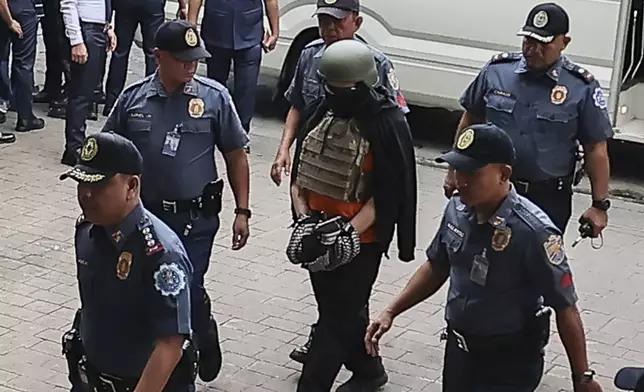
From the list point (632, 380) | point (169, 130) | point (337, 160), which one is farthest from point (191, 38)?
point (632, 380)

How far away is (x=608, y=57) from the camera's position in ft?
31.1

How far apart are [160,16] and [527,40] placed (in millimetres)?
5224

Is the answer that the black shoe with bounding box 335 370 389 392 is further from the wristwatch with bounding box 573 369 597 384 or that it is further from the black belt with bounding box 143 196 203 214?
the wristwatch with bounding box 573 369 597 384

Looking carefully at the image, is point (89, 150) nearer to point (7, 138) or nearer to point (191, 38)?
point (191, 38)

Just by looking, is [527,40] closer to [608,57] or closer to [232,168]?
[232,168]

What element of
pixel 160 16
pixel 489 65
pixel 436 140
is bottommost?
pixel 436 140

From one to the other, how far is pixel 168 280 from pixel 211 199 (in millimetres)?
1784

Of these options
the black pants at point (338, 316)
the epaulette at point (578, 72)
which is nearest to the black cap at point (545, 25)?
the epaulette at point (578, 72)

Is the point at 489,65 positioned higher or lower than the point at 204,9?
higher

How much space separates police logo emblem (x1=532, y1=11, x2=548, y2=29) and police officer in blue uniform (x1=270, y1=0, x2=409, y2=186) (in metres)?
0.76

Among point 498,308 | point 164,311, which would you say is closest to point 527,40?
point 498,308

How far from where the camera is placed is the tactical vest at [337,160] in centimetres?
529

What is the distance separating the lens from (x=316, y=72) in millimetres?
6270

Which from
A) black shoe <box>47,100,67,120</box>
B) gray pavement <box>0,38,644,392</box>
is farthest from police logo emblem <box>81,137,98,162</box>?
black shoe <box>47,100,67,120</box>
